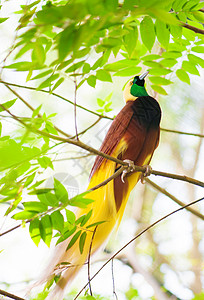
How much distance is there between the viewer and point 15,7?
2.13ft

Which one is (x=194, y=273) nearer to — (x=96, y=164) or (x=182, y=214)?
(x=182, y=214)

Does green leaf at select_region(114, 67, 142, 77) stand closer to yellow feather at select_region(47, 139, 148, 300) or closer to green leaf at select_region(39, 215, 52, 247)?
yellow feather at select_region(47, 139, 148, 300)

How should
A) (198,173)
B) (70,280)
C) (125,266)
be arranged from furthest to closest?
(125,266) < (198,173) < (70,280)

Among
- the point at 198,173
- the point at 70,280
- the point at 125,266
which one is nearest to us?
the point at 70,280

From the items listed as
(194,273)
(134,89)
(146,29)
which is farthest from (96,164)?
(194,273)

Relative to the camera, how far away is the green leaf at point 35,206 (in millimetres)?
483

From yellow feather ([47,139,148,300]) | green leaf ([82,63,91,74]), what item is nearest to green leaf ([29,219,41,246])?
yellow feather ([47,139,148,300])

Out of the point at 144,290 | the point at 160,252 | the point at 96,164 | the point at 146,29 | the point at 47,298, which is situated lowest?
the point at 144,290

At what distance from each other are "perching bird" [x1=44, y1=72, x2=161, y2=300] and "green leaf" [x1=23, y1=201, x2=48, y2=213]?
155 millimetres

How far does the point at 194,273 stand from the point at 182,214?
17cm

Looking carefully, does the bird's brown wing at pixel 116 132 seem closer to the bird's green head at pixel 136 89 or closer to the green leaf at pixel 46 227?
the bird's green head at pixel 136 89

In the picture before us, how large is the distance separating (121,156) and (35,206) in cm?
23

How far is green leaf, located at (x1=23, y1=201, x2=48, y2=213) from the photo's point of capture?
483mm

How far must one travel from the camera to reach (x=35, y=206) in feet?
1.59
